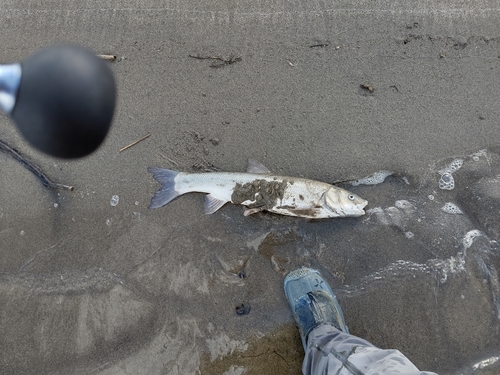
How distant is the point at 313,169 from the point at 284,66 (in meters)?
1.28

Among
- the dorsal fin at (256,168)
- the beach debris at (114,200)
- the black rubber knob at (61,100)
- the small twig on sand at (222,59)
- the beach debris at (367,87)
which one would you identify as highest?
the black rubber knob at (61,100)

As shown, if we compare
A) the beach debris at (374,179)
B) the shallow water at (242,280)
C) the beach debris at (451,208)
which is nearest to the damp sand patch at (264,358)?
the shallow water at (242,280)

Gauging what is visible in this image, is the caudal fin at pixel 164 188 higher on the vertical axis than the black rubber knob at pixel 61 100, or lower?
lower

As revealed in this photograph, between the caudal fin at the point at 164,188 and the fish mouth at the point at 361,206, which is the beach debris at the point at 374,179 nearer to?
the fish mouth at the point at 361,206

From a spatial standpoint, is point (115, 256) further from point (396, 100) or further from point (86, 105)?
point (396, 100)

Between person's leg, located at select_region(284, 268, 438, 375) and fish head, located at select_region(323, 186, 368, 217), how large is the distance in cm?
75

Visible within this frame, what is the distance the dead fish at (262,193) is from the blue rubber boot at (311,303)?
2.30 ft

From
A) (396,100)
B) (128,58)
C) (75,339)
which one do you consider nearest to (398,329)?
(396,100)

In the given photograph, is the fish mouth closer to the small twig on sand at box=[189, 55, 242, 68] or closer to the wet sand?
the wet sand

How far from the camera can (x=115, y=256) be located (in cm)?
395

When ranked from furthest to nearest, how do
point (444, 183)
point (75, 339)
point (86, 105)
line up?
point (444, 183)
point (75, 339)
point (86, 105)

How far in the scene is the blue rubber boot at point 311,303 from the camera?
146 inches

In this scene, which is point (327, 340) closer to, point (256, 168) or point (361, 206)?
point (361, 206)

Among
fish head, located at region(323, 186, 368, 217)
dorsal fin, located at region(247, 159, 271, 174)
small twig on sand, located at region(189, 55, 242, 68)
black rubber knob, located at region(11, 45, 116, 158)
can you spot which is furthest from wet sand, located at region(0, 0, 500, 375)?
black rubber knob, located at region(11, 45, 116, 158)
